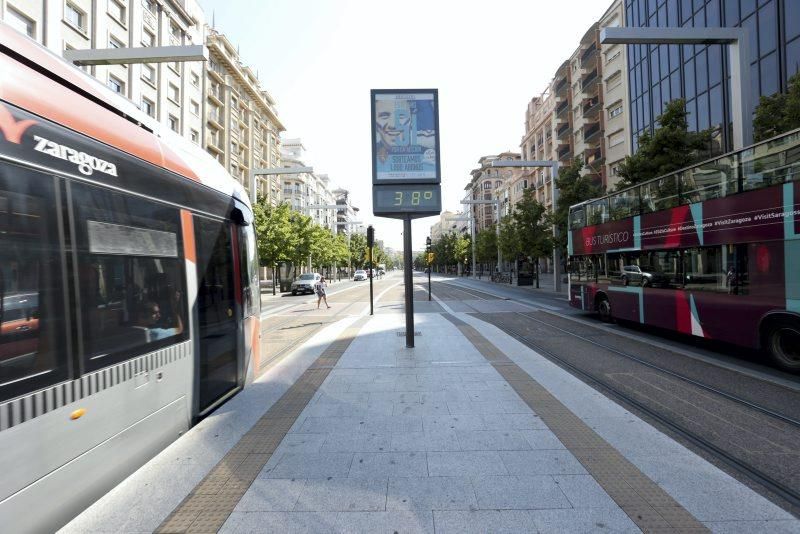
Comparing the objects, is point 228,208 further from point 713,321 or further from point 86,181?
point 713,321

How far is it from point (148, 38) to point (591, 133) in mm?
39132

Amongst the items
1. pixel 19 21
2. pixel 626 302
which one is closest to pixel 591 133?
pixel 626 302

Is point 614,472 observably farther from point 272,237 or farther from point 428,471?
point 272,237

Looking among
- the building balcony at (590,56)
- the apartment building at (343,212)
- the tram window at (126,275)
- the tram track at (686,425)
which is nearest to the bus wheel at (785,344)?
the tram track at (686,425)

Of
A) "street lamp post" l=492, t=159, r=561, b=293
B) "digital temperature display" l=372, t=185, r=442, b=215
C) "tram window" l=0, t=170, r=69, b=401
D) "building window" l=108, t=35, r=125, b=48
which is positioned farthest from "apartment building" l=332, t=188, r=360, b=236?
"tram window" l=0, t=170, r=69, b=401

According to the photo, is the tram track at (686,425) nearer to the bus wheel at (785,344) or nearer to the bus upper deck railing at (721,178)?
the bus wheel at (785,344)

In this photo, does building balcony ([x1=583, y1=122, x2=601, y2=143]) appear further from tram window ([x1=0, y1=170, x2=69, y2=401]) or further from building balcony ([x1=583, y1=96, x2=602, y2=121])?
tram window ([x1=0, y1=170, x2=69, y2=401])

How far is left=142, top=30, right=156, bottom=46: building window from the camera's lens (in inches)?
1063

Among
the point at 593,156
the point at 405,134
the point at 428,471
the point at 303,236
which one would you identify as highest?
the point at 593,156

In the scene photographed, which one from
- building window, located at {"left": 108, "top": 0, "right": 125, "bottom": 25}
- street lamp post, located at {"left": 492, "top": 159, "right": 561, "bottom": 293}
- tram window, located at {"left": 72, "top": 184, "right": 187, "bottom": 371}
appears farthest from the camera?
building window, located at {"left": 108, "top": 0, "right": 125, "bottom": 25}

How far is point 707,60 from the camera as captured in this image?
921 inches

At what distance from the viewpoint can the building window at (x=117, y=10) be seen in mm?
23641

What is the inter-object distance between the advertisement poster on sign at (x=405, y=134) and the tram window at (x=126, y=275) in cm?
502

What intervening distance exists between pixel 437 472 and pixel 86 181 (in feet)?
11.4
